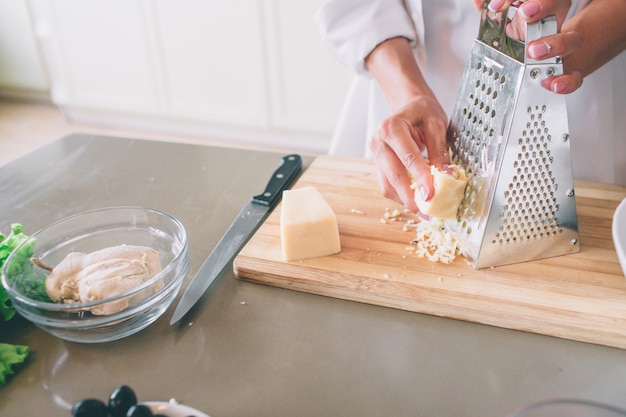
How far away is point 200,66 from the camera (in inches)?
121

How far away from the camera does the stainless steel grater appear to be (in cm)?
78

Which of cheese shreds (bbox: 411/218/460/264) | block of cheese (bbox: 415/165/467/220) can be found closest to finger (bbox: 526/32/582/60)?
block of cheese (bbox: 415/165/467/220)

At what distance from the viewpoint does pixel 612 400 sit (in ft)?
2.07

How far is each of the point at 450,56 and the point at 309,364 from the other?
33.7 inches

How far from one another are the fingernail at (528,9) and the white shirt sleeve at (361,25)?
0.48 meters

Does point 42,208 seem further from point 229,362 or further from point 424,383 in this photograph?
point 424,383

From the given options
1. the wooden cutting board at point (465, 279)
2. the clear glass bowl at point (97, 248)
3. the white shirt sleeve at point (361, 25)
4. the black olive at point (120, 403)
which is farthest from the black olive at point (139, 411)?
the white shirt sleeve at point (361, 25)

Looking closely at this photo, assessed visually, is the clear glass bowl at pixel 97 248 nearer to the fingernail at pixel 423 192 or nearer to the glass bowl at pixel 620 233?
the fingernail at pixel 423 192

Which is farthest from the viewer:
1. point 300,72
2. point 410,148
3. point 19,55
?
point 19,55

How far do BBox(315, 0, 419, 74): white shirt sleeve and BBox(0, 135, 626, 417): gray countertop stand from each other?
651 mm

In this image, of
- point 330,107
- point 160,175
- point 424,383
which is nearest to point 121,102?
point 330,107

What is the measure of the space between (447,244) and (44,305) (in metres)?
0.62

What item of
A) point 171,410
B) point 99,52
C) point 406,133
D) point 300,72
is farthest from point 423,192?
point 99,52

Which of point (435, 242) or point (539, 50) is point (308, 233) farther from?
point (539, 50)
